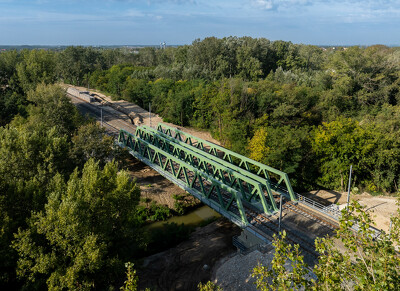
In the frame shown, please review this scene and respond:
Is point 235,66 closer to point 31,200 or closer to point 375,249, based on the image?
point 31,200

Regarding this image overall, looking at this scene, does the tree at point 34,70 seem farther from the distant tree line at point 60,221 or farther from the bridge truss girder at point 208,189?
the distant tree line at point 60,221

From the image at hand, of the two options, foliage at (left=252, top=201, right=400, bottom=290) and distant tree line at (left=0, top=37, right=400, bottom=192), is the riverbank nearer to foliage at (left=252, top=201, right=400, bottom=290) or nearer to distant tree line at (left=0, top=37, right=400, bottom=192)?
distant tree line at (left=0, top=37, right=400, bottom=192)

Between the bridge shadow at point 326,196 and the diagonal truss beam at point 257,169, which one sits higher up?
the diagonal truss beam at point 257,169

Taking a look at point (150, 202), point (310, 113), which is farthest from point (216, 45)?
point (150, 202)

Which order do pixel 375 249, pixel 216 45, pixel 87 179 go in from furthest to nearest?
pixel 216 45
pixel 87 179
pixel 375 249

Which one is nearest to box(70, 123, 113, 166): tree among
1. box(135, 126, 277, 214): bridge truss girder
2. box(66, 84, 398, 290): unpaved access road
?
box(66, 84, 398, 290): unpaved access road

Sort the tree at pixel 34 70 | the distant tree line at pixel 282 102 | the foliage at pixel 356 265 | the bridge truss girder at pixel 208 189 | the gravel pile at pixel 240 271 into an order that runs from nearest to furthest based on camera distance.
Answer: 1. the foliage at pixel 356 265
2. the gravel pile at pixel 240 271
3. the bridge truss girder at pixel 208 189
4. the distant tree line at pixel 282 102
5. the tree at pixel 34 70

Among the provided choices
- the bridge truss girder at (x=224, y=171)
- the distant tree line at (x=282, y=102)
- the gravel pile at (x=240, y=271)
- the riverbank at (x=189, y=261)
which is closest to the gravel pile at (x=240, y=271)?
the gravel pile at (x=240, y=271)
